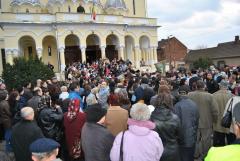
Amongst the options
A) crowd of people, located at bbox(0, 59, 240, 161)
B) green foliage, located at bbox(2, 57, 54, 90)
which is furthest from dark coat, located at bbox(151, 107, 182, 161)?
green foliage, located at bbox(2, 57, 54, 90)

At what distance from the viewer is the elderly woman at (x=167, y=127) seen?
20.9 feet

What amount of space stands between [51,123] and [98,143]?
229cm

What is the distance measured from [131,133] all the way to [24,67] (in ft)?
65.0

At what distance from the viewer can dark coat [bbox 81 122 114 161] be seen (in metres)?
6.00

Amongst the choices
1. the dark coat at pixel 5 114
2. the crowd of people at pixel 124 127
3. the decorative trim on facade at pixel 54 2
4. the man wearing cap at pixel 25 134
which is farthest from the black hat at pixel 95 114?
the decorative trim on facade at pixel 54 2

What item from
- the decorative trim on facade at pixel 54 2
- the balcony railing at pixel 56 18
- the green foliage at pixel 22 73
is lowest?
the green foliage at pixel 22 73

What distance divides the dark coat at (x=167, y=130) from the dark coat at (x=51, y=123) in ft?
7.93

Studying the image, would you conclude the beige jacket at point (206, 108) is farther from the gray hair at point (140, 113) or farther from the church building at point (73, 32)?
the church building at point (73, 32)

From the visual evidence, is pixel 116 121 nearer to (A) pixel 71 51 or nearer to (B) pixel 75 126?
(B) pixel 75 126

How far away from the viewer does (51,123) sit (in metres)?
8.00

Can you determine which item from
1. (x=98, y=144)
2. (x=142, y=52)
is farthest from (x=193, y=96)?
(x=142, y=52)

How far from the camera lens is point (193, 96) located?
8.66 metres

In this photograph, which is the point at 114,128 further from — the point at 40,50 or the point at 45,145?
the point at 40,50

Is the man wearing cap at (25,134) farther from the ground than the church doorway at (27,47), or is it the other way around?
the church doorway at (27,47)
